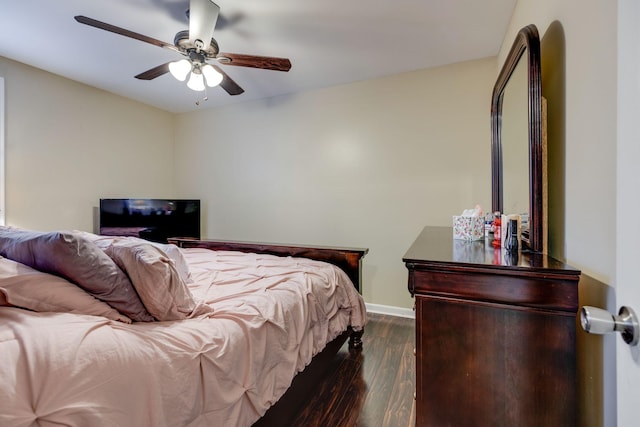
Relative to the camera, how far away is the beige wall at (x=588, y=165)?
831 millimetres

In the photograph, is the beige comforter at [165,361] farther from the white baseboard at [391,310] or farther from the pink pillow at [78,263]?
the white baseboard at [391,310]

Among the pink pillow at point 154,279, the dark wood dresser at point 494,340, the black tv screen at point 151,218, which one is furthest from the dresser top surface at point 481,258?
the black tv screen at point 151,218

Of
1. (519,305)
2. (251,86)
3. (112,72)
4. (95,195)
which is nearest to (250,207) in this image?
(251,86)

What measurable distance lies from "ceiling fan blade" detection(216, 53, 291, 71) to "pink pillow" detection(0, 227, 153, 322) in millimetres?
1594

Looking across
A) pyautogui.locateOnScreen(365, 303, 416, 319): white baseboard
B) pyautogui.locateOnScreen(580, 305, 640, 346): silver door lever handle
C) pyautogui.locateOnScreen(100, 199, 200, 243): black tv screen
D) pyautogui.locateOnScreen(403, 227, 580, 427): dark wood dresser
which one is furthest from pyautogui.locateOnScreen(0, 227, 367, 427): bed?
pyautogui.locateOnScreen(100, 199, 200, 243): black tv screen

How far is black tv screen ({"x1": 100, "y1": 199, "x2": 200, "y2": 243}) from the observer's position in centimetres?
345

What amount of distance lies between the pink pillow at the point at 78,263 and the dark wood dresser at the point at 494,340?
100 cm

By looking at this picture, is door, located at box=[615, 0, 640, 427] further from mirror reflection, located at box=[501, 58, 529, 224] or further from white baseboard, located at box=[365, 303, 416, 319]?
Answer: white baseboard, located at box=[365, 303, 416, 319]

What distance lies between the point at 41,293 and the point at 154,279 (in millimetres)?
299

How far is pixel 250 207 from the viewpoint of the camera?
395 cm

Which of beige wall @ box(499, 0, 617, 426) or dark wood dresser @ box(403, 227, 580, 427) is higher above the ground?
beige wall @ box(499, 0, 617, 426)

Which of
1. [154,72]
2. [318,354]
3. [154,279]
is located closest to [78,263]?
[154,279]

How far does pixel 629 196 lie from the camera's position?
1.64 ft

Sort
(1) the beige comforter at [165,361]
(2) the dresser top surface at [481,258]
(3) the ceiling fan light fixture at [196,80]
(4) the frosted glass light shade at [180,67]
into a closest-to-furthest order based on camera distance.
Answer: (1) the beige comforter at [165,361] < (2) the dresser top surface at [481,258] < (4) the frosted glass light shade at [180,67] < (3) the ceiling fan light fixture at [196,80]
